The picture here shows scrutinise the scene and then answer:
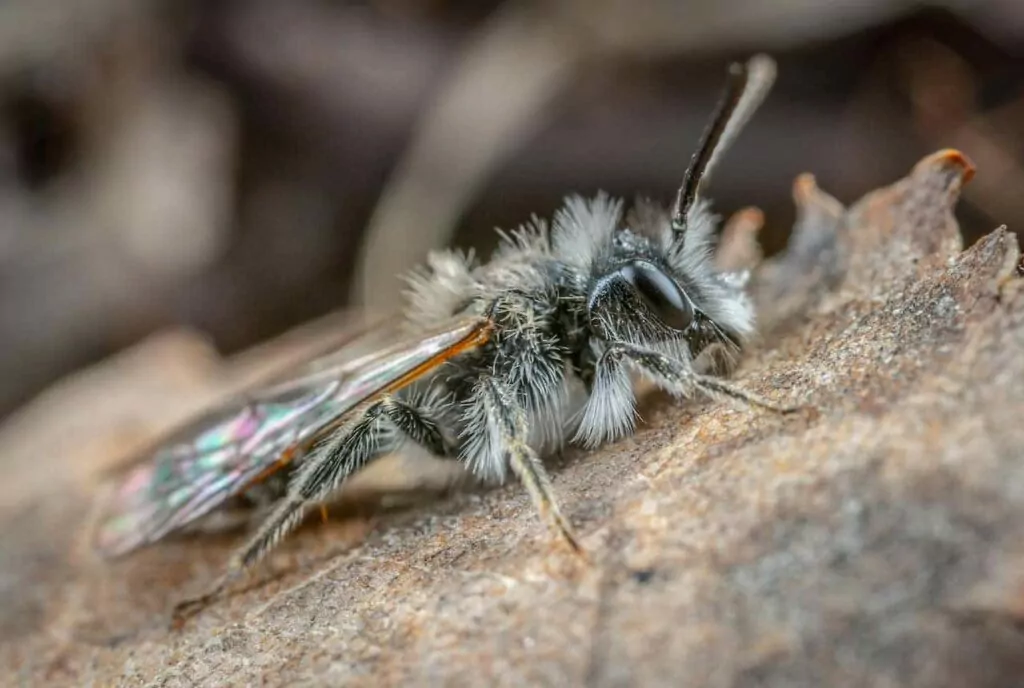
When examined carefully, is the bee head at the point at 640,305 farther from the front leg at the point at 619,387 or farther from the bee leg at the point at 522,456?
the bee leg at the point at 522,456

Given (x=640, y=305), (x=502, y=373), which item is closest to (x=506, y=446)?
(x=502, y=373)

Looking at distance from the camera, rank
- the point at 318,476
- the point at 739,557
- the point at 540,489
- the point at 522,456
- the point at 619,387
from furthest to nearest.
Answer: the point at 318,476, the point at 619,387, the point at 522,456, the point at 540,489, the point at 739,557

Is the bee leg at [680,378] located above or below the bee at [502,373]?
below

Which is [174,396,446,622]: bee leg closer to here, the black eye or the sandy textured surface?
the sandy textured surface

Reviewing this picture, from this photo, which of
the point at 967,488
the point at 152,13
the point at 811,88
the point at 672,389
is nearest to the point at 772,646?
the point at 967,488

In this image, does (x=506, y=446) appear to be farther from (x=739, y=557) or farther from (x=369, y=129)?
(x=369, y=129)

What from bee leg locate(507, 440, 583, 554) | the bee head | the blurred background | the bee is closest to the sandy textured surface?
bee leg locate(507, 440, 583, 554)

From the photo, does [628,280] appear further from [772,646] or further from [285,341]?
[285,341]

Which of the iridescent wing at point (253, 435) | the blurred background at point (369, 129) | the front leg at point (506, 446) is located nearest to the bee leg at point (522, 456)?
the front leg at point (506, 446)
